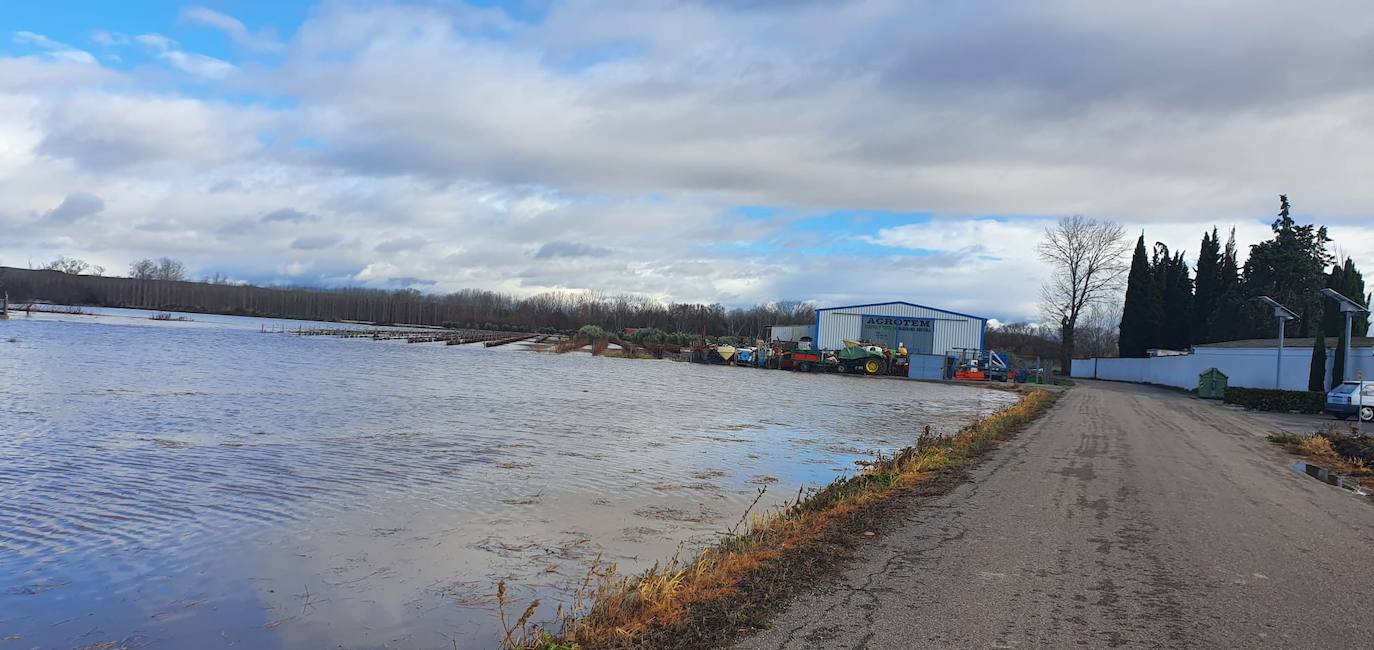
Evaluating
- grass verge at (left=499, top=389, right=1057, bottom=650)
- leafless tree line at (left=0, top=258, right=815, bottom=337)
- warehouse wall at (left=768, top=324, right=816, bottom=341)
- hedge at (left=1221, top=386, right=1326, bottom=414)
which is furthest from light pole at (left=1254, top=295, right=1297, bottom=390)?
leafless tree line at (left=0, top=258, right=815, bottom=337)

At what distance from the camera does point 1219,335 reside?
65.0m

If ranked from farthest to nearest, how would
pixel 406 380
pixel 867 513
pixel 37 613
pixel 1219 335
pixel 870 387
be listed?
pixel 1219 335 → pixel 870 387 → pixel 406 380 → pixel 867 513 → pixel 37 613

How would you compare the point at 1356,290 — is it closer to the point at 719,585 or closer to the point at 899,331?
the point at 899,331

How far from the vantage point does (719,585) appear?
6547 mm

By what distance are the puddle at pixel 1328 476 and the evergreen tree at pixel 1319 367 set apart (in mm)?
24156

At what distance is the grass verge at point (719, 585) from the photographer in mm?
5465

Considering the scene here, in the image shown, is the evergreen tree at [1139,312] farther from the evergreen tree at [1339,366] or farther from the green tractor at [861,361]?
the evergreen tree at [1339,366]

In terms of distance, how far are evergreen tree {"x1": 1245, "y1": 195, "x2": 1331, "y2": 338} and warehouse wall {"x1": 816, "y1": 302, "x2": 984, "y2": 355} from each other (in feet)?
61.5

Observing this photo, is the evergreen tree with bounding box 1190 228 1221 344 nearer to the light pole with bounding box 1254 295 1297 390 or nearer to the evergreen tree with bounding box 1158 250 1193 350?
the evergreen tree with bounding box 1158 250 1193 350

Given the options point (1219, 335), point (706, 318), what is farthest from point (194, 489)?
point (706, 318)

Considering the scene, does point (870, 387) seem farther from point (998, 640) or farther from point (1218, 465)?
point (998, 640)

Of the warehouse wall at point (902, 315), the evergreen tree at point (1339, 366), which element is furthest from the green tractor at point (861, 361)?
the evergreen tree at point (1339, 366)

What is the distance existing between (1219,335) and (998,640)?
70.5 metres

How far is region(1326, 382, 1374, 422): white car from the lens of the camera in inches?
1039
